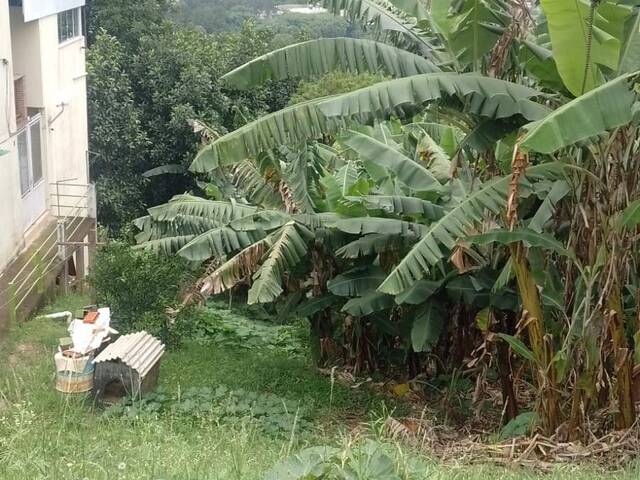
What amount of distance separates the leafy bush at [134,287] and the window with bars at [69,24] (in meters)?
6.34

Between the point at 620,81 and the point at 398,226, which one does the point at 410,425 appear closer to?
the point at 398,226

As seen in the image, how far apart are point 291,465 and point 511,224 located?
3662 millimetres

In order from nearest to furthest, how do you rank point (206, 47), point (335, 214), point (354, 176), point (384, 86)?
point (384, 86) → point (335, 214) → point (354, 176) → point (206, 47)

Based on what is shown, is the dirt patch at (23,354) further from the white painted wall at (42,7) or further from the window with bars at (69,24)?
the window with bars at (69,24)

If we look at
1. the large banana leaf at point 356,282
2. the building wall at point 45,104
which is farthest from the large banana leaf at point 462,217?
the building wall at point 45,104

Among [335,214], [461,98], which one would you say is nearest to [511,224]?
[461,98]

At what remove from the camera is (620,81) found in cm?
597

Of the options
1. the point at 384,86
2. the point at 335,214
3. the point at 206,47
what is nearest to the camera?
the point at 384,86

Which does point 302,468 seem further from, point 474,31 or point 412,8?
point 412,8

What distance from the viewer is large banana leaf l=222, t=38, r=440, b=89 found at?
745 centimetres

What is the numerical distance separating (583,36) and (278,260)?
13.5 feet

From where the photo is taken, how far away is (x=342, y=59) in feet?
24.6

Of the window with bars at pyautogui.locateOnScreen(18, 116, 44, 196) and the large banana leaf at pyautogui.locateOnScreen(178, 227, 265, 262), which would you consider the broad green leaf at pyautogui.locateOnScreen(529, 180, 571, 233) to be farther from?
the window with bars at pyautogui.locateOnScreen(18, 116, 44, 196)

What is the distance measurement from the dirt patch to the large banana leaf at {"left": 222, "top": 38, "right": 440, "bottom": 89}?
4.57 m
